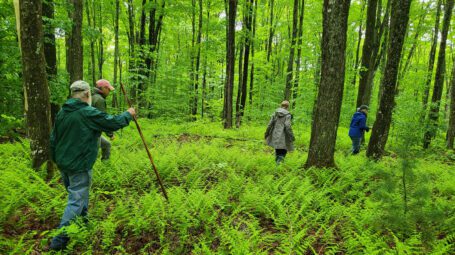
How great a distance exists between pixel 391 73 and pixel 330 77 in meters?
2.87

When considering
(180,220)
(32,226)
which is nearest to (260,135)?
(180,220)

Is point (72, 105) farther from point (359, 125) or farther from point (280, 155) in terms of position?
point (359, 125)

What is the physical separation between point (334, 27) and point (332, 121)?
7.24ft

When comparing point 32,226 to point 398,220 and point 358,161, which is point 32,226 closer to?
point 398,220

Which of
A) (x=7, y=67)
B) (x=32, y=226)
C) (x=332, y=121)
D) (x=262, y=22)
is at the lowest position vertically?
(x=32, y=226)

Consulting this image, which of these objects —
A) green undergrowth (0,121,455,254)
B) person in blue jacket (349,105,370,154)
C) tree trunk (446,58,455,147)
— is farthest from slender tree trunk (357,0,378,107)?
green undergrowth (0,121,455,254)

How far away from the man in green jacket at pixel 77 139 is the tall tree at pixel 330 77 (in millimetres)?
4631

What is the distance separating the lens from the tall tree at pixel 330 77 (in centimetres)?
606

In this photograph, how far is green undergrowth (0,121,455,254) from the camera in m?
3.79

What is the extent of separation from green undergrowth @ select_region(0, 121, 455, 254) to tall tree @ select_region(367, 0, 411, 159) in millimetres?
1902

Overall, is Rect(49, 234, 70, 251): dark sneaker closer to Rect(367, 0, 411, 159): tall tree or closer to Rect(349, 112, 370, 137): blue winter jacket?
Rect(367, 0, 411, 159): tall tree

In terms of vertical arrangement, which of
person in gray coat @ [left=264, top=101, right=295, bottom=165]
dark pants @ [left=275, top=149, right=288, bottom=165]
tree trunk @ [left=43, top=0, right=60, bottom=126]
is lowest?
dark pants @ [left=275, top=149, right=288, bottom=165]

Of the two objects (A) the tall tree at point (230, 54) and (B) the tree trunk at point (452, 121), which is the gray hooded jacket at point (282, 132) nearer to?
(A) the tall tree at point (230, 54)

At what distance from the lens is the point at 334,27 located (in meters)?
6.07
